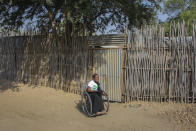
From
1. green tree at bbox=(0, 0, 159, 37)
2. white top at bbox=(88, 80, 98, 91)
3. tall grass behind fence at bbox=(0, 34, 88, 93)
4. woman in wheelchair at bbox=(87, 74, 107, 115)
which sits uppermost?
green tree at bbox=(0, 0, 159, 37)

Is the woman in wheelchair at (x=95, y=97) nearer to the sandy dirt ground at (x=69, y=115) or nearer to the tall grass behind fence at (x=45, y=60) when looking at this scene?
the sandy dirt ground at (x=69, y=115)

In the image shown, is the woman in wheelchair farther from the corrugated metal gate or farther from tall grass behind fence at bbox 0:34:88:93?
tall grass behind fence at bbox 0:34:88:93

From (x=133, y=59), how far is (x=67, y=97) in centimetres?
290

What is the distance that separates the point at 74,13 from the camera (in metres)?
5.75

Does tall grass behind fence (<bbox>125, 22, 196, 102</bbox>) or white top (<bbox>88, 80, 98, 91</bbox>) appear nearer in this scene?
white top (<bbox>88, 80, 98, 91</bbox>)

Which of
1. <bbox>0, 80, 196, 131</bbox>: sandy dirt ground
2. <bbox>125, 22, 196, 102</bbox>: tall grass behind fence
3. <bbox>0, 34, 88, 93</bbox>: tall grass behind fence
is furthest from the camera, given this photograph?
<bbox>0, 34, 88, 93</bbox>: tall grass behind fence

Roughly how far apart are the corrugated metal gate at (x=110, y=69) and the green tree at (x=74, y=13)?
1373 millimetres

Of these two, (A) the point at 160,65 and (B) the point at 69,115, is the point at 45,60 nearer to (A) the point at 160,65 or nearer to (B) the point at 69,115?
(B) the point at 69,115

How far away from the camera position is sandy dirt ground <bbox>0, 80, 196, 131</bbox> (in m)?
4.12

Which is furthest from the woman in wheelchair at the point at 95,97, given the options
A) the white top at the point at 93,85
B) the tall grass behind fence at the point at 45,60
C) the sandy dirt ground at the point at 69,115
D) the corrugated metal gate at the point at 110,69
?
the tall grass behind fence at the point at 45,60

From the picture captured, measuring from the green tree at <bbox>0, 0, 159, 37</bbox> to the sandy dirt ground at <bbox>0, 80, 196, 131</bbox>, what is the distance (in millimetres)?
2659

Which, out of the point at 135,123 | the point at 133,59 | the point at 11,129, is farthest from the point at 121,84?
the point at 11,129

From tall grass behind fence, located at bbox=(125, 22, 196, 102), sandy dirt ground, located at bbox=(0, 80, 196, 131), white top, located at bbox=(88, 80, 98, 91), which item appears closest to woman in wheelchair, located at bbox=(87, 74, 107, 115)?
white top, located at bbox=(88, 80, 98, 91)

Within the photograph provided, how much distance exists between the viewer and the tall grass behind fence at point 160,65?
539 cm
